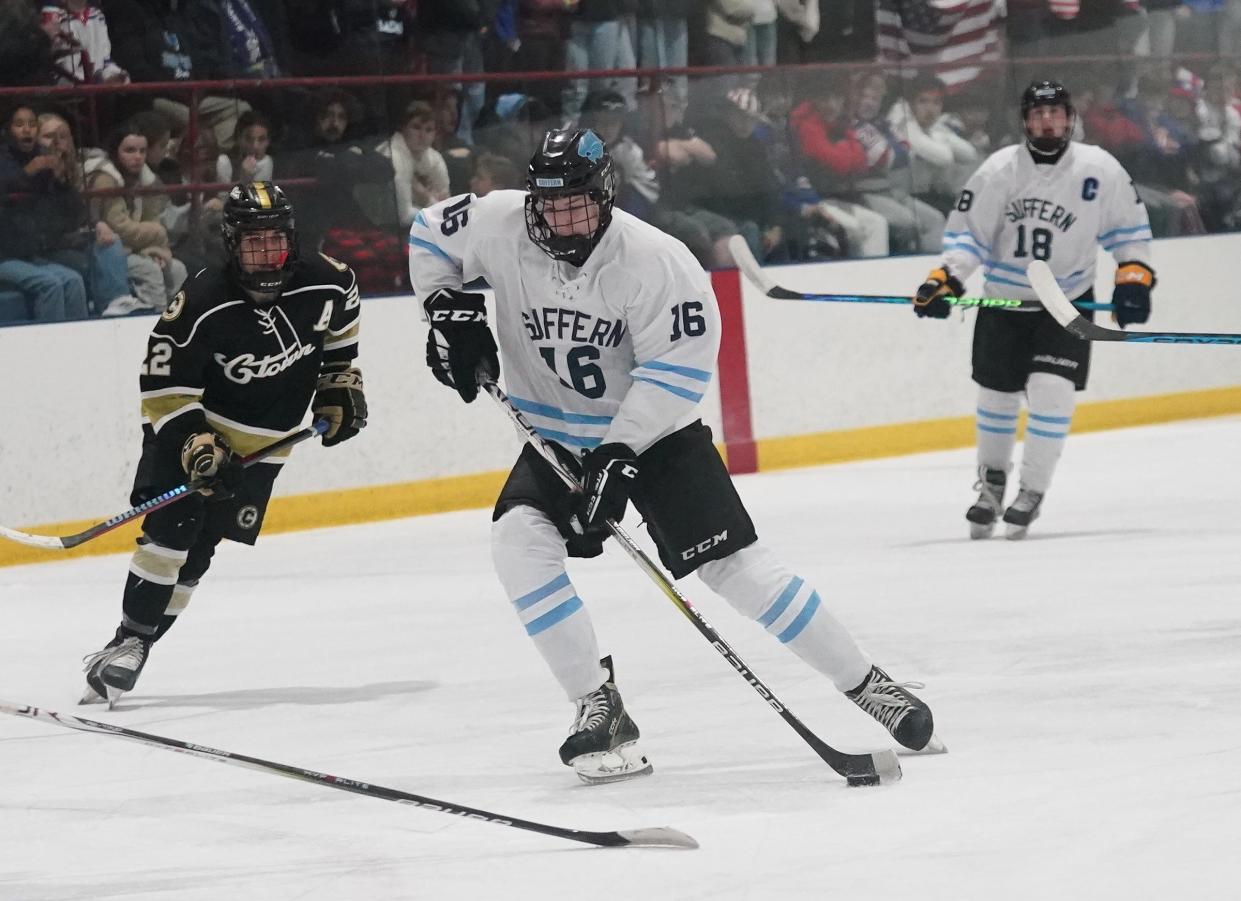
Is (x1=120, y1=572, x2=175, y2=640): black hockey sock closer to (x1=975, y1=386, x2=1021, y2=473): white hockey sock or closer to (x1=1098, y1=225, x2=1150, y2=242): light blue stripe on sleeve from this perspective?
(x1=975, y1=386, x2=1021, y2=473): white hockey sock

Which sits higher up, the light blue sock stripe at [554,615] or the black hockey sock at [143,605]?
the light blue sock stripe at [554,615]

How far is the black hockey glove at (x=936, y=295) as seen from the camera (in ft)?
17.5

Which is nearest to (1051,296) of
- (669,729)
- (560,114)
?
(669,729)

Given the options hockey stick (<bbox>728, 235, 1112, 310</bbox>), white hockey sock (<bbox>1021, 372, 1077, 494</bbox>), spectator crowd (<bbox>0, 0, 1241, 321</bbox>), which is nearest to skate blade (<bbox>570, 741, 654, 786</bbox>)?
hockey stick (<bbox>728, 235, 1112, 310</bbox>)

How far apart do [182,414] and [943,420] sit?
4226mm

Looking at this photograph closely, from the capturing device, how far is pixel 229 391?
3.92m

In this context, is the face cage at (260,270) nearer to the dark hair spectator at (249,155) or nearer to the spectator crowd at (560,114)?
the spectator crowd at (560,114)

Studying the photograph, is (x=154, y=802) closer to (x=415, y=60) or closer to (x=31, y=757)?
(x=31, y=757)

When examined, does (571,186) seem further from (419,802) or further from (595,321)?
(419,802)

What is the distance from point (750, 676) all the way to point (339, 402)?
1.34m

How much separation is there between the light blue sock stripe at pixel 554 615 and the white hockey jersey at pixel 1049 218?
2.69 m

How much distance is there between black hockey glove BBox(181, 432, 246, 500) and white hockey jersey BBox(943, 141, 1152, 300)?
2.36 metres

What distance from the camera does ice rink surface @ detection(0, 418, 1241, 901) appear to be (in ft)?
8.25

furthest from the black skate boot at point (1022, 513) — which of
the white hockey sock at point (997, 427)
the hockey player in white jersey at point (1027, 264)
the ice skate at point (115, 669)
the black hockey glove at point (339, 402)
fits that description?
the ice skate at point (115, 669)
